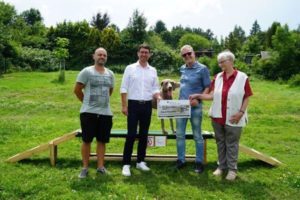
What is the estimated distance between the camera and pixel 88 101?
5.93 metres

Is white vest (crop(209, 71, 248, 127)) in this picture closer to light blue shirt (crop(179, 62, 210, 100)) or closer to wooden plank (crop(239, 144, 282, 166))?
light blue shirt (crop(179, 62, 210, 100))

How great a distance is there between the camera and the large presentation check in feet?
20.2

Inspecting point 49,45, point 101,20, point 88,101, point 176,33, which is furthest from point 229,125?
point 176,33

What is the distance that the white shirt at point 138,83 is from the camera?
6.14m

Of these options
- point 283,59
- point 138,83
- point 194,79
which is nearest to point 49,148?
point 138,83

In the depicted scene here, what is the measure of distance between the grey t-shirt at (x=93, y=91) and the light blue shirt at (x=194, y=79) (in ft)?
4.11

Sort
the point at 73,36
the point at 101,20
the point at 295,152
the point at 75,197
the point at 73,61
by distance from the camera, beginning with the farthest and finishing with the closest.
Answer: the point at 101,20 < the point at 73,36 < the point at 73,61 < the point at 295,152 < the point at 75,197

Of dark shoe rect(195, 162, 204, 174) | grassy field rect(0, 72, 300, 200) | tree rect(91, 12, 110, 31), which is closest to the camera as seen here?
grassy field rect(0, 72, 300, 200)

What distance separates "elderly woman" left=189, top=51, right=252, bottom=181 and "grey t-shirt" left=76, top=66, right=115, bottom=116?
1350 millimetres

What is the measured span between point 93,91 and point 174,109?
4.28 ft

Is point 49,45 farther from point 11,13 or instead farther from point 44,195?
point 44,195

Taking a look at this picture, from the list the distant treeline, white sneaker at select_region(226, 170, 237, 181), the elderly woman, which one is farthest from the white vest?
the distant treeline

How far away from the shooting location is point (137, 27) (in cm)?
4716

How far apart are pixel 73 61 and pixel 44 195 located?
37180mm
